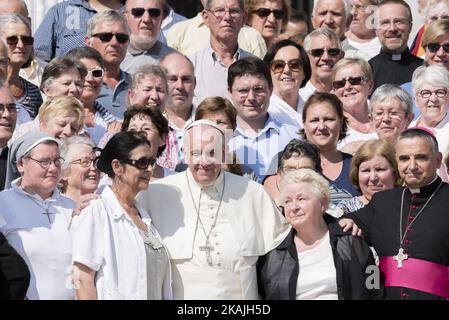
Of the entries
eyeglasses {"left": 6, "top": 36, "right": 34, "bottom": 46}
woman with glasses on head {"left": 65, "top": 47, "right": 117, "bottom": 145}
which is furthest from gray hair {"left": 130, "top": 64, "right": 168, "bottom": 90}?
eyeglasses {"left": 6, "top": 36, "right": 34, "bottom": 46}

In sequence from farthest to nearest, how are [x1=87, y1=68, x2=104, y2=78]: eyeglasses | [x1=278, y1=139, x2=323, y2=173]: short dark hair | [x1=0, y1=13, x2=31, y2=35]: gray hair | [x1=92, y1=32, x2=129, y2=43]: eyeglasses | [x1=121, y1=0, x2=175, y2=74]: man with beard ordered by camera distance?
[x1=121, y1=0, x2=175, y2=74]: man with beard
[x1=92, y1=32, x2=129, y2=43]: eyeglasses
[x1=0, y1=13, x2=31, y2=35]: gray hair
[x1=87, y1=68, x2=104, y2=78]: eyeglasses
[x1=278, y1=139, x2=323, y2=173]: short dark hair

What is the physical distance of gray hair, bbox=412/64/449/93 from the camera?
13227 mm

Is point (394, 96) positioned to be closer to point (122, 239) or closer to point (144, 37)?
point (144, 37)

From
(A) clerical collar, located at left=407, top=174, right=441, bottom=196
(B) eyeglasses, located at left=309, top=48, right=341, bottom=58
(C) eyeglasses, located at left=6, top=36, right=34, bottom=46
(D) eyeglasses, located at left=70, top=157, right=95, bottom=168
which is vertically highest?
(C) eyeglasses, located at left=6, top=36, right=34, bottom=46

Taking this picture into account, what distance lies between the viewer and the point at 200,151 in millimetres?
10570

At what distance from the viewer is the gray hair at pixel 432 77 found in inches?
521

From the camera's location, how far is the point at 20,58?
1330 cm

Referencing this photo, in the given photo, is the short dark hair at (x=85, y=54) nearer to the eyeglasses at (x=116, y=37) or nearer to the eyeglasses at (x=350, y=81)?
the eyeglasses at (x=116, y=37)

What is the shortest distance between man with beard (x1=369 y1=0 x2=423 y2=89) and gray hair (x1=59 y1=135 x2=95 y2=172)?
3805 mm

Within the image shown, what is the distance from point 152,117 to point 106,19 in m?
2.15

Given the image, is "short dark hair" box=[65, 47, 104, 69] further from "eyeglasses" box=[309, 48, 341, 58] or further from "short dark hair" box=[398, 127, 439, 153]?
"short dark hair" box=[398, 127, 439, 153]

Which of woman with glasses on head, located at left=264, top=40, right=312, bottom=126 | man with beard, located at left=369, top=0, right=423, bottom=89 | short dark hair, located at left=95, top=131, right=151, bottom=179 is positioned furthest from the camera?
man with beard, located at left=369, top=0, right=423, bottom=89

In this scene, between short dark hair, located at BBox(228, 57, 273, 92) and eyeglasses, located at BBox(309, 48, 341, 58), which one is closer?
short dark hair, located at BBox(228, 57, 273, 92)

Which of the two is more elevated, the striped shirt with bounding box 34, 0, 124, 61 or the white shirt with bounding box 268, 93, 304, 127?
the striped shirt with bounding box 34, 0, 124, 61
